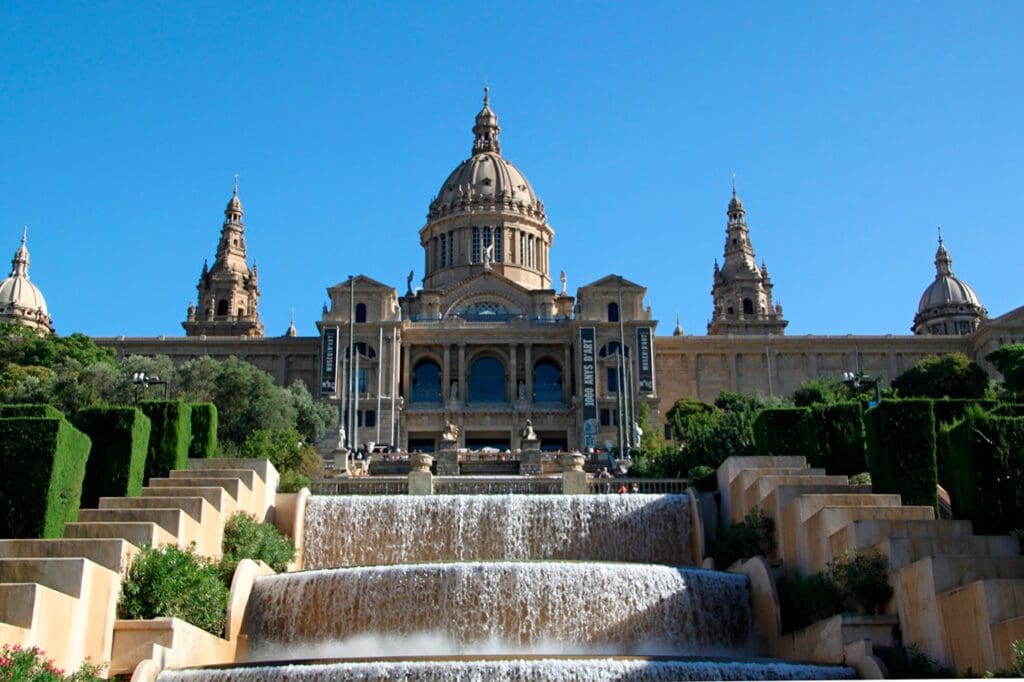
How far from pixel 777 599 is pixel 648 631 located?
261cm

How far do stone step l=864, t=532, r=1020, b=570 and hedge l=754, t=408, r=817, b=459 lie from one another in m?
10.2

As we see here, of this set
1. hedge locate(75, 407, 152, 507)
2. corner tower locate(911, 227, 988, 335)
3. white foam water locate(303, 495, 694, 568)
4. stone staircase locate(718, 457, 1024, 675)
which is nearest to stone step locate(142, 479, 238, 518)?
hedge locate(75, 407, 152, 507)

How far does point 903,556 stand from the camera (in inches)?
838

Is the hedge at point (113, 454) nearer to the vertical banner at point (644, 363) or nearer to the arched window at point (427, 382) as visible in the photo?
the vertical banner at point (644, 363)

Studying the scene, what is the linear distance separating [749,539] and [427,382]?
50.2 metres

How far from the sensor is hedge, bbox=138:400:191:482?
3028 centimetres

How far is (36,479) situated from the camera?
899 inches

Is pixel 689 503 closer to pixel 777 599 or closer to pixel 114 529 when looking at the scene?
pixel 777 599

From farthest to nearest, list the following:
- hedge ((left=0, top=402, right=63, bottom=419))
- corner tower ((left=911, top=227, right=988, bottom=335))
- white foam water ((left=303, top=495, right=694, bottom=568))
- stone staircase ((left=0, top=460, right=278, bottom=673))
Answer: corner tower ((left=911, top=227, right=988, bottom=335)), white foam water ((left=303, top=495, right=694, bottom=568)), hedge ((left=0, top=402, right=63, bottom=419)), stone staircase ((left=0, top=460, right=278, bottom=673))

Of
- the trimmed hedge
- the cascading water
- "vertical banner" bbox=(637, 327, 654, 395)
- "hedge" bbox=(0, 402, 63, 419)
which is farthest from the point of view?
"vertical banner" bbox=(637, 327, 654, 395)

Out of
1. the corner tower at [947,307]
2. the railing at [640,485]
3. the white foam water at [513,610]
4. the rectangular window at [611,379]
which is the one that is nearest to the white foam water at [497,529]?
the railing at [640,485]

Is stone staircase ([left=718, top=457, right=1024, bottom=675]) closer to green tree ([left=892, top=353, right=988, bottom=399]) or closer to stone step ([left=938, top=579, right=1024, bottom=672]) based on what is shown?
stone step ([left=938, top=579, right=1024, bottom=672])

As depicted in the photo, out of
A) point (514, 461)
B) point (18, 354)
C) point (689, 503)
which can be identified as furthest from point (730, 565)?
point (18, 354)

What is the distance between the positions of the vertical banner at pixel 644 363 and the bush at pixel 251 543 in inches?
1777
